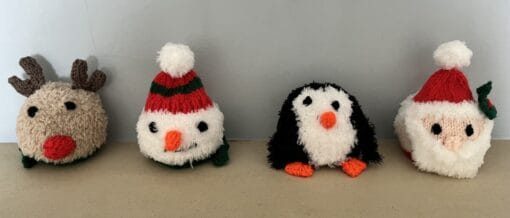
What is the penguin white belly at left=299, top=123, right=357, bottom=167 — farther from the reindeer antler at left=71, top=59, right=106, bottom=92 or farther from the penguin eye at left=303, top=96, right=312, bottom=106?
the reindeer antler at left=71, top=59, right=106, bottom=92

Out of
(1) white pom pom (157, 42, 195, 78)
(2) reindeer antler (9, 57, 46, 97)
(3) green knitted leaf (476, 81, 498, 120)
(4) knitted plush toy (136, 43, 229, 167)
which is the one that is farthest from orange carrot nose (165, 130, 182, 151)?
(3) green knitted leaf (476, 81, 498, 120)

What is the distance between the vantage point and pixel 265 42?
102cm

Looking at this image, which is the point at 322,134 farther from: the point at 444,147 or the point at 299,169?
the point at 444,147

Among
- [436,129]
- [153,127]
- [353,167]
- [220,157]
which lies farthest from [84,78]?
[436,129]

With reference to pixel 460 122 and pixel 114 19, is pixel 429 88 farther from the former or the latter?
pixel 114 19

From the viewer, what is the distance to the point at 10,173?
1.00 metres

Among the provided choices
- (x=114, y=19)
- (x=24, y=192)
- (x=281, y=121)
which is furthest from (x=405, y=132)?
(x=24, y=192)

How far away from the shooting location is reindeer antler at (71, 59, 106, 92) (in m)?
1.01

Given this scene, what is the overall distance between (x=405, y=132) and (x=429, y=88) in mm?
104

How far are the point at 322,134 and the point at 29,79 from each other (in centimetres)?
64

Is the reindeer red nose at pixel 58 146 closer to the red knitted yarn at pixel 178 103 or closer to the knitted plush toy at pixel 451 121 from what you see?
the red knitted yarn at pixel 178 103

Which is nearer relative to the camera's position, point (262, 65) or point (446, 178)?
point (446, 178)

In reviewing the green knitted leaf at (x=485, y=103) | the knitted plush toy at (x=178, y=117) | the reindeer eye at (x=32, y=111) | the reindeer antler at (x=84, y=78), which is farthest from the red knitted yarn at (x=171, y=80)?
the green knitted leaf at (x=485, y=103)

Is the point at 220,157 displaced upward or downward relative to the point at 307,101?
downward
